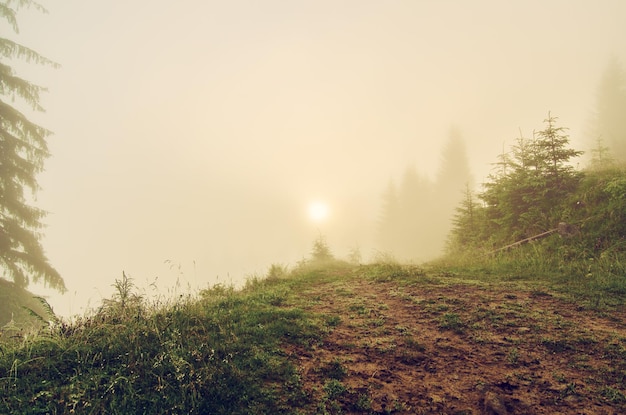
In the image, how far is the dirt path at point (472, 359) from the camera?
137 inches

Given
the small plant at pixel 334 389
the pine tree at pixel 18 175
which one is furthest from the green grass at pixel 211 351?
the pine tree at pixel 18 175

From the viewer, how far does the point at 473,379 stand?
12.9ft

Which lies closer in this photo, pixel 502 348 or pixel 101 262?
pixel 502 348

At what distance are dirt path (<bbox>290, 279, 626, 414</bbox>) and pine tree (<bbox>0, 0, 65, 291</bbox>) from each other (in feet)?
51.9

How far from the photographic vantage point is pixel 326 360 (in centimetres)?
446

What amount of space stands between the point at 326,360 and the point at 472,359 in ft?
6.89

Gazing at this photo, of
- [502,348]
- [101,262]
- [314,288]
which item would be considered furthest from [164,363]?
[101,262]

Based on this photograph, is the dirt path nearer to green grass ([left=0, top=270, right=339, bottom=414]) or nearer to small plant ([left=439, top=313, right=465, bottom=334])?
small plant ([left=439, top=313, right=465, bottom=334])

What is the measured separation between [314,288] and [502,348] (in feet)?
17.1

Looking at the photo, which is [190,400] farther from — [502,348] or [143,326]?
[502,348]

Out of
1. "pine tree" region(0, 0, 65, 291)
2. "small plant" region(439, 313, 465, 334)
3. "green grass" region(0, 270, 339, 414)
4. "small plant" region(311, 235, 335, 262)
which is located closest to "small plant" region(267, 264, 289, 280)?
"green grass" region(0, 270, 339, 414)

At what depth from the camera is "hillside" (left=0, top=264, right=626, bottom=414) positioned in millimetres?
3396

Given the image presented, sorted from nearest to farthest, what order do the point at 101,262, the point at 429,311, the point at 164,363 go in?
the point at 164,363
the point at 429,311
the point at 101,262

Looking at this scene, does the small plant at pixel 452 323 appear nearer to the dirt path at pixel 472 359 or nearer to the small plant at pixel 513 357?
the dirt path at pixel 472 359
